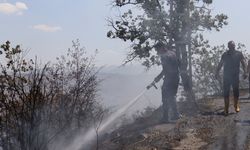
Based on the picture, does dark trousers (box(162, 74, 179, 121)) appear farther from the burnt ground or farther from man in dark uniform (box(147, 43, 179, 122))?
the burnt ground

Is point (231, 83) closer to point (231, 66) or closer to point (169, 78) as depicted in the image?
point (231, 66)

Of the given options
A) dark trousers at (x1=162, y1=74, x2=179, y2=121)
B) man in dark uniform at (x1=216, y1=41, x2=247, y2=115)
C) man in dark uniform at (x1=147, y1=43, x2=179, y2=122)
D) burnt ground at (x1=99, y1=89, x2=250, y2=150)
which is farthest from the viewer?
man in dark uniform at (x1=216, y1=41, x2=247, y2=115)

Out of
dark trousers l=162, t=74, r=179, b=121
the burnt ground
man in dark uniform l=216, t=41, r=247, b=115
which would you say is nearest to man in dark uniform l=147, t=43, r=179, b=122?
dark trousers l=162, t=74, r=179, b=121

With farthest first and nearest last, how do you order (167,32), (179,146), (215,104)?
(167,32)
(215,104)
(179,146)

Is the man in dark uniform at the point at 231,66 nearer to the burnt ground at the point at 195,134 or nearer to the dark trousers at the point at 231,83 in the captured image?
the dark trousers at the point at 231,83

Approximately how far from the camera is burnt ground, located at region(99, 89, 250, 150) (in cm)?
941

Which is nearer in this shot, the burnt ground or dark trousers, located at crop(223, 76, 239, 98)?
the burnt ground

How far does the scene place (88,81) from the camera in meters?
12.9

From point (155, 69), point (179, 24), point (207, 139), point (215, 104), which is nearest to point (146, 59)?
point (155, 69)

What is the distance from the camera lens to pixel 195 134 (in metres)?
10.5

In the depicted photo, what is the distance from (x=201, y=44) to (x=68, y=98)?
998cm

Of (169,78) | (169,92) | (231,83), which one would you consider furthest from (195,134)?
(231,83)

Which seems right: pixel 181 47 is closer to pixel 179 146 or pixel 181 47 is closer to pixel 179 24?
pixel 179 24

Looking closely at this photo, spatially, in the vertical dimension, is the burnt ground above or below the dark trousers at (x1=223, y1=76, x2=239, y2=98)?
below
